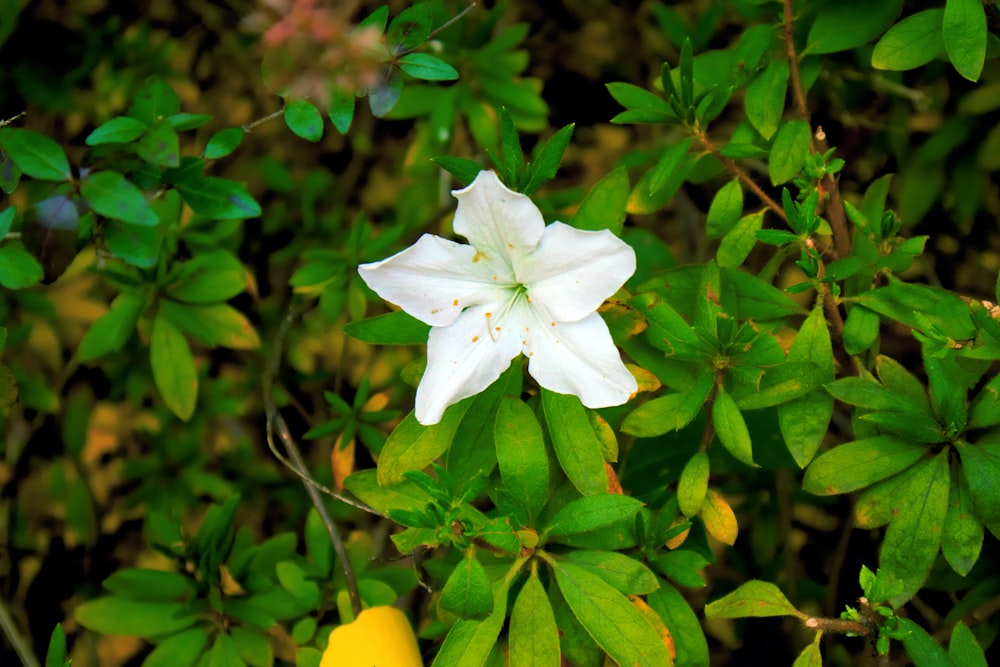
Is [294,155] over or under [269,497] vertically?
over

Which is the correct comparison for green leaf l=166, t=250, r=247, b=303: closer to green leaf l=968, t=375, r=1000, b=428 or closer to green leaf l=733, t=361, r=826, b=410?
green leaf l=733, t=361, r=826, b=410

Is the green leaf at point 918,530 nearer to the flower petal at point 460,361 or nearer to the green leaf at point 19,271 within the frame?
the flower petal at point 460,361

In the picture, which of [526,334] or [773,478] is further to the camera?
[773,478]

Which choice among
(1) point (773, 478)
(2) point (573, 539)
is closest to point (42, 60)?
(2) point (573, 539)

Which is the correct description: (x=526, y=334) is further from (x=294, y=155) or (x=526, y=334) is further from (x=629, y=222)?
(x=294, y=155)

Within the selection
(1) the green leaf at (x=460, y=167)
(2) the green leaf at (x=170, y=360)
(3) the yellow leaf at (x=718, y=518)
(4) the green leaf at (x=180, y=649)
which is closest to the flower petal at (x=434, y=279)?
(1) the green leaf at (x=460, y=167)
